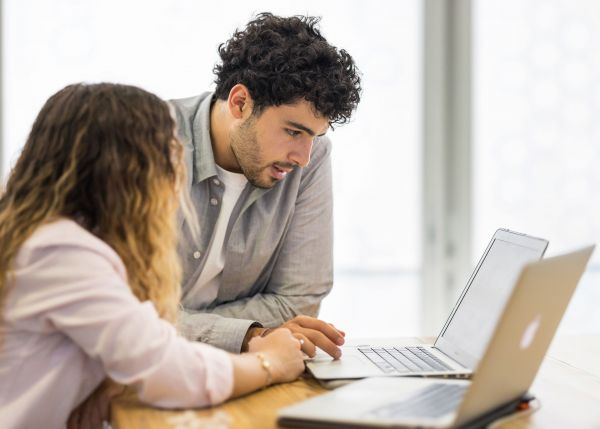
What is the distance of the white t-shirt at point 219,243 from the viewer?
6.00 ft

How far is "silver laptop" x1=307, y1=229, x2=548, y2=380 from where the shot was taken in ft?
4.55

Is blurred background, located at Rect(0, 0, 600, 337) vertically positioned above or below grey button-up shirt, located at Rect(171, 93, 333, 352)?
above

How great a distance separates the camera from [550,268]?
1051 millimetres

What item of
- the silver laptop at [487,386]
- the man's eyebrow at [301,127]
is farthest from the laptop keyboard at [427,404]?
the man's eyebrow at [301,127]

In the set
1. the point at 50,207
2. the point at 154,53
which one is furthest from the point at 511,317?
the point at 154,53

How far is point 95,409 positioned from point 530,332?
2.36 feet

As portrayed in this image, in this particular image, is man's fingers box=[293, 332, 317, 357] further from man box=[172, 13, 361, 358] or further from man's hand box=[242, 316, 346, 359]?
man box=[172, 13, 361, 358]

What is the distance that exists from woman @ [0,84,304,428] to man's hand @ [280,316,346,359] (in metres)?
0.09

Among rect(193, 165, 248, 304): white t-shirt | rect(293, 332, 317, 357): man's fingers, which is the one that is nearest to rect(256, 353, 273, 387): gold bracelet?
rect(293, 332, 317, 357): man's fingers

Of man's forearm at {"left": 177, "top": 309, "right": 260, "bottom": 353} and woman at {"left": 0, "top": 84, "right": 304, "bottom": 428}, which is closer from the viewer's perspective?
woman at {"left": 0, "top": 84, "right": 304, "bottom": 428}

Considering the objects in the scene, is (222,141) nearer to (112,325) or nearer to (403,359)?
(403,359)

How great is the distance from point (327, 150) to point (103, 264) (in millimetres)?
928

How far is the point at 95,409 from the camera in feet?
4.36

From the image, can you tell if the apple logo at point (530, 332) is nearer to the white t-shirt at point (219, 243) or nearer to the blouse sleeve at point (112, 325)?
the blouse sleeve at point (112, 325)
